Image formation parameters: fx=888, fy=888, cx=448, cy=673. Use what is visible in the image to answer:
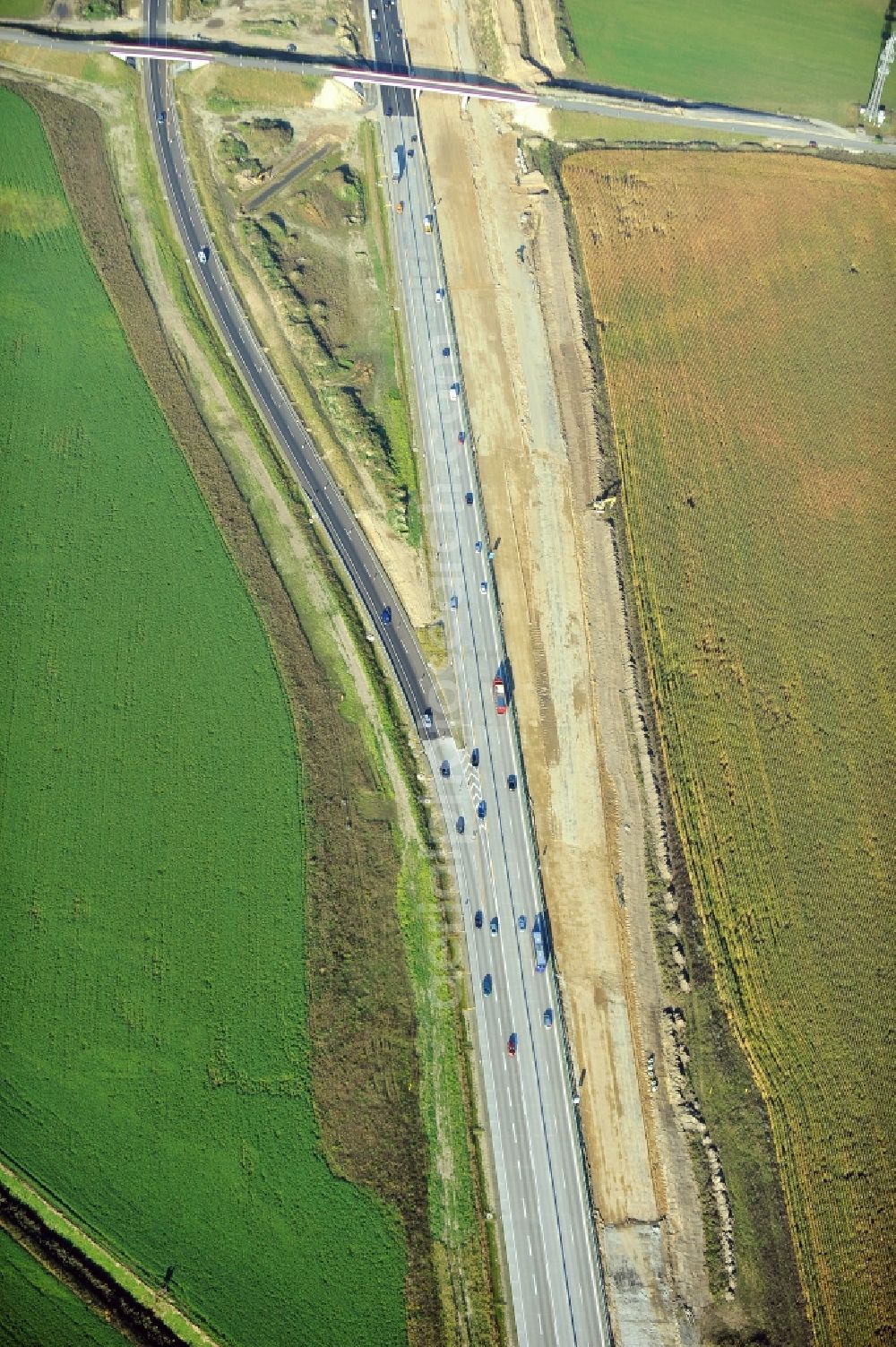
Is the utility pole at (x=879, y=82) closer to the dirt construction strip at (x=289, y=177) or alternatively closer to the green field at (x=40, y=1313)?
the dirt construction strip at (x=289, y=177)

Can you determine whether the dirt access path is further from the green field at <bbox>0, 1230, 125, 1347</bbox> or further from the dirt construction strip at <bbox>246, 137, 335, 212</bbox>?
the green field at <bbox>0, 1230, 125, 1347</bbox>

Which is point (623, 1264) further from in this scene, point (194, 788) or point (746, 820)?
point (194, 788)

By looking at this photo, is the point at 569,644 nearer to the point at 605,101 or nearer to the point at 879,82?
the point at 605,101

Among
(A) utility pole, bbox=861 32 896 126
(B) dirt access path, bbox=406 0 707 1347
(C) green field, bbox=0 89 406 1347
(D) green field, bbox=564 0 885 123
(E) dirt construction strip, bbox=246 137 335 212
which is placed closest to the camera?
(C) green field, bbox=0 89 406 1347

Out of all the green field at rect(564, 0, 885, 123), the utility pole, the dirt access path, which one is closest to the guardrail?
the dirt access path

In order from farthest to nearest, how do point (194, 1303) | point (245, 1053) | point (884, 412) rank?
point (884, 412)
point (245, 1053)
point (194, 1303)

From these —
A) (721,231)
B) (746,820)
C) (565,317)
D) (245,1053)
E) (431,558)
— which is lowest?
(245,1053)

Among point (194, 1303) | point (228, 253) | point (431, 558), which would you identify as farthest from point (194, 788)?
point (228, 253)
